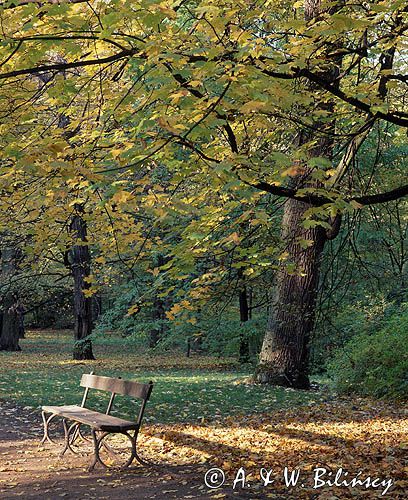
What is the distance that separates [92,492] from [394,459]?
286 cm

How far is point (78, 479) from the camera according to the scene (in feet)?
21.0

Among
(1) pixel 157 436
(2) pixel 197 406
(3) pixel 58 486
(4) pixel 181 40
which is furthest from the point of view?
(2) pixel 197 406

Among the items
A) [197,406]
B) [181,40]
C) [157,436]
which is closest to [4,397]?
[197,406]

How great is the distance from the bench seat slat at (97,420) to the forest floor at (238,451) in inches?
17.3

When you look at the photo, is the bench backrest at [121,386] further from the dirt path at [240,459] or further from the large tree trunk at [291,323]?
the large tree trunk at [291,323]

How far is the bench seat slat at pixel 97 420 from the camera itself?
6.48m

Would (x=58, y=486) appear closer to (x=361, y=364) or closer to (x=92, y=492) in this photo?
(x=92, y=492)

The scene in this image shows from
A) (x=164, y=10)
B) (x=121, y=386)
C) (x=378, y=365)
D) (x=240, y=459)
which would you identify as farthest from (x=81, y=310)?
(x=164, y=10)

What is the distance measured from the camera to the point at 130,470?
6676mm

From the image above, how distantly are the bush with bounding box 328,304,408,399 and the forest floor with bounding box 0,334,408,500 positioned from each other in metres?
0.55

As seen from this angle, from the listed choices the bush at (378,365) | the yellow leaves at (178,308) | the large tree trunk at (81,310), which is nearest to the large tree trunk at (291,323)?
the bush at (378,365)

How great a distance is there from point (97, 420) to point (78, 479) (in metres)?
0.68

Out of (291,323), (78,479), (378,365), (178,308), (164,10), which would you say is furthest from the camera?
(291,323)

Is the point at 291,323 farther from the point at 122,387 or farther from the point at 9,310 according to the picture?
the point at 9,310
